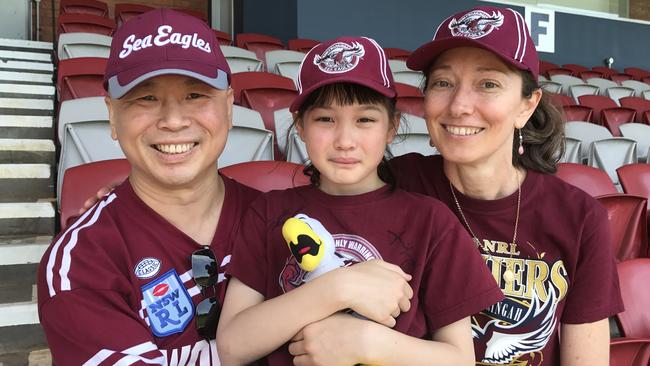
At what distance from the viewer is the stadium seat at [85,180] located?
1827 millimetres

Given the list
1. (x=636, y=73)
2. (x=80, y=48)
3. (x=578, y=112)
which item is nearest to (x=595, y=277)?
(x=80, y=48)

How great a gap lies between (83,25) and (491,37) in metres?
6.96

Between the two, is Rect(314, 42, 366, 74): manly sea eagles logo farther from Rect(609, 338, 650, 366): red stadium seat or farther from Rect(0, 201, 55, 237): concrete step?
Rect(0, 201, 55, 237): concrete step

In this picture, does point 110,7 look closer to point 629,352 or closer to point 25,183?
point 25,183

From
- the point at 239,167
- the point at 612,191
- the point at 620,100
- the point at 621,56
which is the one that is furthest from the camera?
the point at 621,56

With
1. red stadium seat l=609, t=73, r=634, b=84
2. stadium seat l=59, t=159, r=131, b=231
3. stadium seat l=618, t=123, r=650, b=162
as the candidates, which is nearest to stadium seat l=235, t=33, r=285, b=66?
stadium seat l=618, t=123, r=650, b=162

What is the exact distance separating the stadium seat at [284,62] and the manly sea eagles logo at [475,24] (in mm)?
4447

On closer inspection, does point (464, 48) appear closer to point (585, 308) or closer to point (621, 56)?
point (585, 308)

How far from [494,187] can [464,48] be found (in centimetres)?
37

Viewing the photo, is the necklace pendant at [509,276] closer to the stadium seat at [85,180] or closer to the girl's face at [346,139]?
the girl's face at [346,139]

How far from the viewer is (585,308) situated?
1.29 metres

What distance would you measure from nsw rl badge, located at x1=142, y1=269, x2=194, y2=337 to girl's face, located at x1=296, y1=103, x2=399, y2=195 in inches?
16.2

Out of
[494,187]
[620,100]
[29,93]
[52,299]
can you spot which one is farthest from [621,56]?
[52,299]

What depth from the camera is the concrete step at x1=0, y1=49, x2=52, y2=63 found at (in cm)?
612
